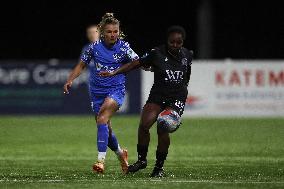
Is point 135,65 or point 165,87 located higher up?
point 135,65

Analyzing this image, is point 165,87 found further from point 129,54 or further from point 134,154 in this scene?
point 134,154

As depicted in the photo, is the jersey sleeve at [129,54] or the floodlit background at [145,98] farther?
the floodlit background at [145,98]

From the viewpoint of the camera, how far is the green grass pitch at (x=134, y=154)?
486 inches

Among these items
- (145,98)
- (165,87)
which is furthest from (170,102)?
(145,98)

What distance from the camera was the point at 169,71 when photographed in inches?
515

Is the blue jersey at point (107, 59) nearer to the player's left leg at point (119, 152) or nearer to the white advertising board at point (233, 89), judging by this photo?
the player's left leg at point (119, 152)

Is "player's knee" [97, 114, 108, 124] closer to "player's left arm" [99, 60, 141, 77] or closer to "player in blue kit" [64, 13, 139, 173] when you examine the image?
"player in blue kit" [64, 13, 139, 173]

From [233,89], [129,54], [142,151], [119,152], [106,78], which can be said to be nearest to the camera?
[142,151]

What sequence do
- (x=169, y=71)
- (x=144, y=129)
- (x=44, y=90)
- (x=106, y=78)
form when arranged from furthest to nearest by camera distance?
(x=44, y=90), (x=106, y=78), (x=144, y=129), (x=169, y=71)

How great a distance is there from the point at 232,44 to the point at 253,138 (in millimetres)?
19211

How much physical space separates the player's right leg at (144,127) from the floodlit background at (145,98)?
296 mm

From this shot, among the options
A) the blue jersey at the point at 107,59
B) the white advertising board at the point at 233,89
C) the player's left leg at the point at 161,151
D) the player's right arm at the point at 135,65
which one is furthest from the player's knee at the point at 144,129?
the white advertising board at the point at 233,89

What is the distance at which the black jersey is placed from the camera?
42.9ft

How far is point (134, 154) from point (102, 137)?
4.23 meters
